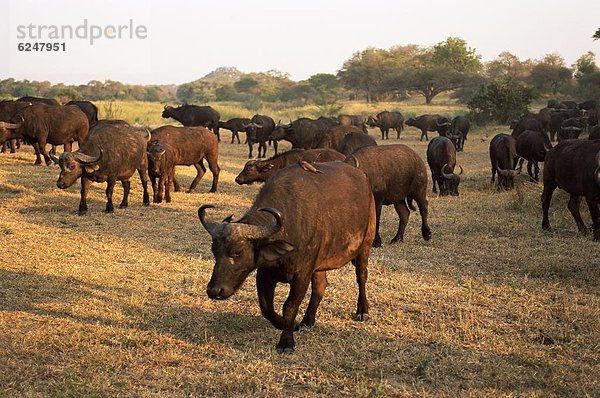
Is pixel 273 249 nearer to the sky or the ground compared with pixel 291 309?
nearer to the sky

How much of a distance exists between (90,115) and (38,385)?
2142 cm

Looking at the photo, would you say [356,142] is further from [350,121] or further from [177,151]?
[350,121]

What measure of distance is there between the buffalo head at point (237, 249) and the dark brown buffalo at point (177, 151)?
9727 mm

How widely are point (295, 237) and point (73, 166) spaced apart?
27.3 ft

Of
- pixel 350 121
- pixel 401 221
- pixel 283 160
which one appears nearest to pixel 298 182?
pixel 401 221

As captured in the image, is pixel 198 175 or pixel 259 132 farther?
pixel 259 132

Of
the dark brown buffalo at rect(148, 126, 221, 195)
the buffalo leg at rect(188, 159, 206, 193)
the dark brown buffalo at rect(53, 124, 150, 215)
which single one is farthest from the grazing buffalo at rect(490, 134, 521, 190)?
the dark brown buffalo at rect(53, 124, 150, 215)

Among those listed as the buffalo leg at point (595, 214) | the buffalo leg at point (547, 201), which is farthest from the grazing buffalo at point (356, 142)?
the buffalo leg at point (595, 214)

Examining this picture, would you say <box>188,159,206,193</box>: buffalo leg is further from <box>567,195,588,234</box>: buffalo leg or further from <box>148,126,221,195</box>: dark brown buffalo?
<box>567,195,588,234</box>: buffalo leg

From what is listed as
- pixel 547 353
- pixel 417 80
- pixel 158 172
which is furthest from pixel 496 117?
pixel 547 353

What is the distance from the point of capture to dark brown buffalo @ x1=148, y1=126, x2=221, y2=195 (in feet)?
47.6

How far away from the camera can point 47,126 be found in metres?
17.8

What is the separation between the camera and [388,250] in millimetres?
10148

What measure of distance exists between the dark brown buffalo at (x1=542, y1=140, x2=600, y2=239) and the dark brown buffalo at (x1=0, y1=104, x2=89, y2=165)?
13.5 metres
